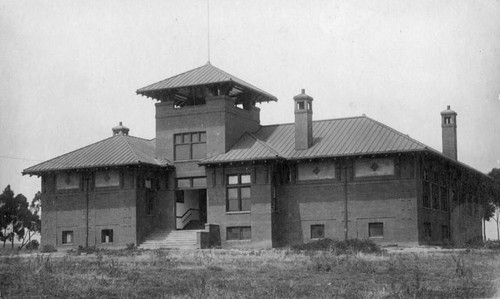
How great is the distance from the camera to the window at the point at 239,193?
143ft

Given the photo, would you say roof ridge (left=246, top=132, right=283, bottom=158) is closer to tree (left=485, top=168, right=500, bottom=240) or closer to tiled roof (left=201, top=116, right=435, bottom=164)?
tiled roof (left=201, top=116, right=435, bottom=164)

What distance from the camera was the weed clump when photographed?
33.1m

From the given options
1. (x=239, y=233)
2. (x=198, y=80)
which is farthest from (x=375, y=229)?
(x=198, y=80)

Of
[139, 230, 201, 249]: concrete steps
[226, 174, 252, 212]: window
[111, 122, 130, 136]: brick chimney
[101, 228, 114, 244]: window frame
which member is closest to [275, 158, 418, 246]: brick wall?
[226, 174, 252, 212]: window

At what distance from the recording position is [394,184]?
40594mm

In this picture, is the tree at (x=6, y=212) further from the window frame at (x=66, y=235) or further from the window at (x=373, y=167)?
the window at (x=373, y=167)

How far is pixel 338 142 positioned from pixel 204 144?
Result: 28.0 ft

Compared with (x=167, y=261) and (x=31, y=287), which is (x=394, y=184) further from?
(x=31, y=287)

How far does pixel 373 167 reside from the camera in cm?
4109

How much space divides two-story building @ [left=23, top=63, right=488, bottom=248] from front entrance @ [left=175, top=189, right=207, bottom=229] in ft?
0.24

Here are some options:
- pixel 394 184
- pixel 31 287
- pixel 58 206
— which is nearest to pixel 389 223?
pixel 394 184

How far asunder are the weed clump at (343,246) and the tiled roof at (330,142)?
5388mm

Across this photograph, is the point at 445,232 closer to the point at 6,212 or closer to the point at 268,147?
the point at 268,147

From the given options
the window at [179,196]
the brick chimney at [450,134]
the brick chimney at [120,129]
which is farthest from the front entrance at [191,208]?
the brick chimney at [450,134]
